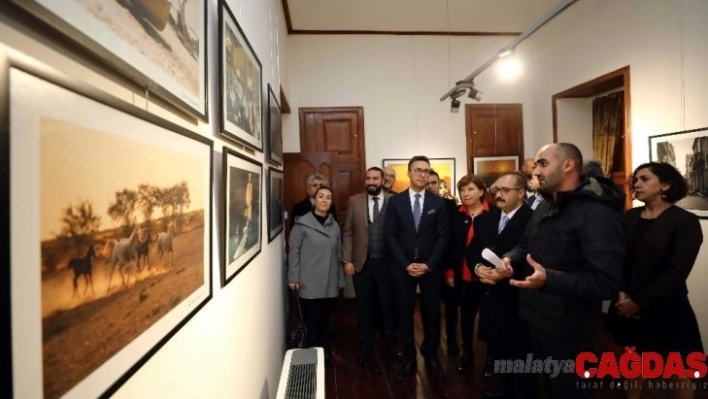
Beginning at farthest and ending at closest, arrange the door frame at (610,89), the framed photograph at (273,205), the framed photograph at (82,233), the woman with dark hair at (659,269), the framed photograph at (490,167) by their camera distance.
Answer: the framed photograph at (490,167), the door frame at (610,89), the framed photograph at (273,205), the woman with dark hair at (659,269), the framed photograph at (82,233)

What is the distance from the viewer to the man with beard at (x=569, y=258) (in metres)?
1.62

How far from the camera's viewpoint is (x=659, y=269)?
2.18m

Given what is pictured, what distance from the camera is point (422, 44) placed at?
508 cm

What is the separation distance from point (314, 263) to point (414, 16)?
12.2 ft

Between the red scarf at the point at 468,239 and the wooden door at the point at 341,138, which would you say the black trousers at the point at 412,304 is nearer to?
the red scarf at the point at 468,239

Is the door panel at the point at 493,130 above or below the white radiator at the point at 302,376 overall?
above

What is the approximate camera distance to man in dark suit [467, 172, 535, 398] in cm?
247

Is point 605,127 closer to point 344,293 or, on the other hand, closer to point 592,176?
point 592,176

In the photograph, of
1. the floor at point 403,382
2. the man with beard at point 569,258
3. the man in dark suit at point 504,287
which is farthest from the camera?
the floor at point 403,382

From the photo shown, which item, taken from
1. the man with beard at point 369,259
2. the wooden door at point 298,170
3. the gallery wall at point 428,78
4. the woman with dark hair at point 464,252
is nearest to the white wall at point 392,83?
the gallery wall at point 428,78

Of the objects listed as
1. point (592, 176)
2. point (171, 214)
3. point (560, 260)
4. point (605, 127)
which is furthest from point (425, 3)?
point (171, 214)

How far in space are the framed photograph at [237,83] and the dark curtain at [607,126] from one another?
4.36m

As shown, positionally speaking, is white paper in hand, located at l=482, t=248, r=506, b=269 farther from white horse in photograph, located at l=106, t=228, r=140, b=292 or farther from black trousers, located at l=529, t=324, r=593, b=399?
white horse in photograph, located at l=106, t=228, r=140, b=292

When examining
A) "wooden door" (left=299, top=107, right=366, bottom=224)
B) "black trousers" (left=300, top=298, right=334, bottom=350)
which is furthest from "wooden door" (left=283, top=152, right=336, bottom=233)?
"black trousers" (left=300, top=298, right=334, bottom=350)
